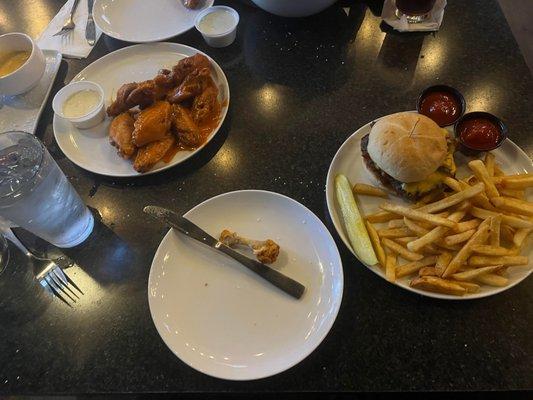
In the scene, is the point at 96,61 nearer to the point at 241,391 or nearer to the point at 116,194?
the point at 116,194

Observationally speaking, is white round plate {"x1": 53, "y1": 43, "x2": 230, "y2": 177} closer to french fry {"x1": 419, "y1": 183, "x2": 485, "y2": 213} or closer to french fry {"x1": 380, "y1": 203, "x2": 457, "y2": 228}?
french fry {"x1": 380, "y1": 203, "x2": 457, "y2": 228}

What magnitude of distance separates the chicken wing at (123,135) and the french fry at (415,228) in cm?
113

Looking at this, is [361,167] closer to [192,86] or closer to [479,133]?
[479,133]

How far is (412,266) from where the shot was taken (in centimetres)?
142

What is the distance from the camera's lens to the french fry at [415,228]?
143 centimetres

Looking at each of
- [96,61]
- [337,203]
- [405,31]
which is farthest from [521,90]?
[96,61]

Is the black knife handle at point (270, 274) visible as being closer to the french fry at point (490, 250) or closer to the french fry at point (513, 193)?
the french fry at point (490, 250)

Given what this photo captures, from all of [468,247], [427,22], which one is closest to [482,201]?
[468,247]

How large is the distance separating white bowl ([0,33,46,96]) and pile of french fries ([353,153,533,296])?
5.48 ft

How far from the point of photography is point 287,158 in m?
1.83

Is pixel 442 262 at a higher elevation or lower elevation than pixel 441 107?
lower

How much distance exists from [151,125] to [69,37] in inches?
38.8

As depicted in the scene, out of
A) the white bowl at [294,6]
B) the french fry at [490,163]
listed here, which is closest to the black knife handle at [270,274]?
the french fry at [490,163]

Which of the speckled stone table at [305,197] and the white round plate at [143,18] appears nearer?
the speckled stone table at [305,197]
